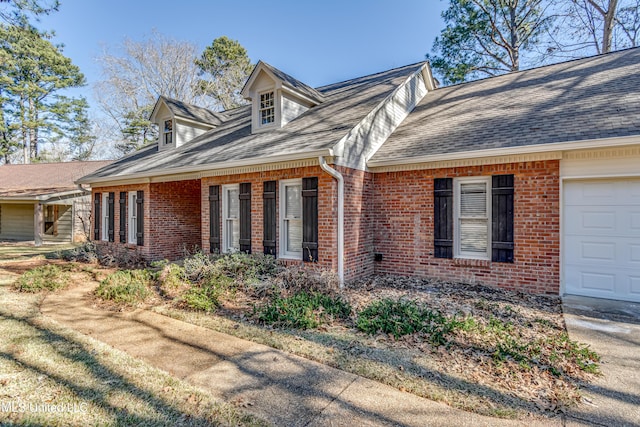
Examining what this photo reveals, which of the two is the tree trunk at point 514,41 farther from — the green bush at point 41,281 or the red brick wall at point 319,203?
the green bush at point 41,281

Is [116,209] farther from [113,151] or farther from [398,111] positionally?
[113,151]

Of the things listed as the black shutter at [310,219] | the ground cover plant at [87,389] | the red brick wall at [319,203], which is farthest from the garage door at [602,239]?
the ground cover plant at [87,389]

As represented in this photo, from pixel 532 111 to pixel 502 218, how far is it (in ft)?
9.20

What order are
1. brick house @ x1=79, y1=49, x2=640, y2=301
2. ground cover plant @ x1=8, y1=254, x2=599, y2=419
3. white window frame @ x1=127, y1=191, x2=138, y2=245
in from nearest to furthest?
ground cover plant @ x1=8, y1=254, x2=599, y2=419 < brick house @ x1=79, y1=49, x2=640, y2=301 < white window frame @ x1=127, y1=191, x2=138, y2=245

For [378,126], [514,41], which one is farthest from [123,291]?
[514,41]

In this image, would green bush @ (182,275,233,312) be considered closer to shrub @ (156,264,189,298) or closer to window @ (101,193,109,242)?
shrub @ (156,264,189,298)

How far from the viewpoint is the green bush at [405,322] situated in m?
4.36

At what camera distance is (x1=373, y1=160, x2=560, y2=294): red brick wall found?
20.3 feet

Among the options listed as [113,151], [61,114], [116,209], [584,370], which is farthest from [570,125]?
[61,114]

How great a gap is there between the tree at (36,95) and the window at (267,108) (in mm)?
26026

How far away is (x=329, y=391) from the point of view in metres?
3.19

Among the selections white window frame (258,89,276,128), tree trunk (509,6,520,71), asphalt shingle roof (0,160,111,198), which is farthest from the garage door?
asphalt shingle roof (0,160,111,198)

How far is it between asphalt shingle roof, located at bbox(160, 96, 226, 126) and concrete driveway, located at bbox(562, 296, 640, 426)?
13.0 m

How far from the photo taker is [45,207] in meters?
19.7
